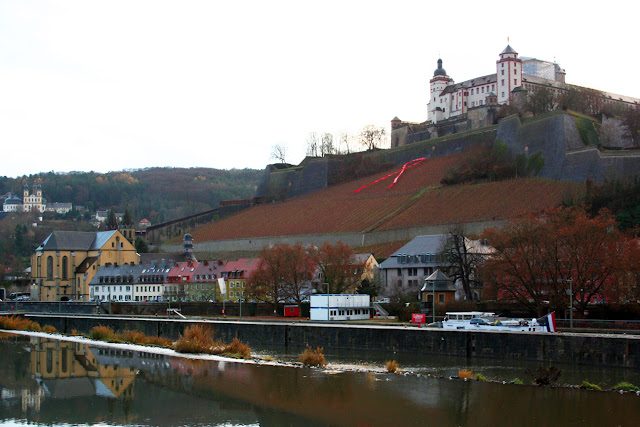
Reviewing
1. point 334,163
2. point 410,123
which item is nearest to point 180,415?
point 334,163

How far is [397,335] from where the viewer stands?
44375 mm

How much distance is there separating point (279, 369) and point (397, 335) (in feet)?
34.0

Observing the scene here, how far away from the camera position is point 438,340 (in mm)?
42594

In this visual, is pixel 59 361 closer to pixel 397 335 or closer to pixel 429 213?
pixel 397 335

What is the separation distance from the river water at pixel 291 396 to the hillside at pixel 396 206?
41184mm

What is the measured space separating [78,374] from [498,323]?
23.0m

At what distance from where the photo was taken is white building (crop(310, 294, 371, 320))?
57.9 metres

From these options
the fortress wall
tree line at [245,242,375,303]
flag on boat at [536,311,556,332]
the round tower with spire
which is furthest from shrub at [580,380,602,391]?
the round tower with spire

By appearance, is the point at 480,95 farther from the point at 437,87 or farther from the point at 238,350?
the point at 238,350

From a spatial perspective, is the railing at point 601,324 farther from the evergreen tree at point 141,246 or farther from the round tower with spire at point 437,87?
the round tower with spire at point 437,87

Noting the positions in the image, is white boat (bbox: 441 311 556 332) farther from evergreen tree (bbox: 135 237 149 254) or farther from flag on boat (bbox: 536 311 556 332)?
evergreen tree (bbox: 135 237 149 254)

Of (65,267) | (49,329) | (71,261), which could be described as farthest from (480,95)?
(49,329)

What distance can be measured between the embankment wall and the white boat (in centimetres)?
221

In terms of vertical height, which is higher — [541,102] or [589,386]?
[541,102]
